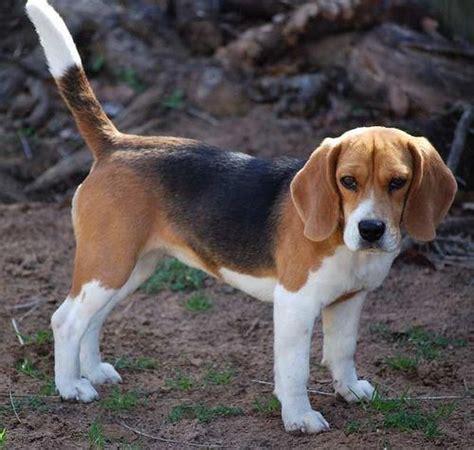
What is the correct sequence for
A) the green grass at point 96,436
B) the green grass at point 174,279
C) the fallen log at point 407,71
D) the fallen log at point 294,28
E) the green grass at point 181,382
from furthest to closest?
the fallen log at point 294,28 < the fallen log at point 407,71 < the green grass at point 174,279 < the green grass at point 181,382 < the green grass at point 96,436

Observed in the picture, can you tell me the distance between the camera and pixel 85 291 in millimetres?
5969

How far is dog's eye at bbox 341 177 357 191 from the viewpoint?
519 centimetres

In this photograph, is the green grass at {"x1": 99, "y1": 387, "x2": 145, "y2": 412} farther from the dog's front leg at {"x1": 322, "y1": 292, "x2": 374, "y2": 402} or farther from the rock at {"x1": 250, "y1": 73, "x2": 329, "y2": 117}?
the rock at {"x1": 250, "y1": 73, "x2": 329, "y2": 117}

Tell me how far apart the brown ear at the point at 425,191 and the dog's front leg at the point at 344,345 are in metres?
0.71

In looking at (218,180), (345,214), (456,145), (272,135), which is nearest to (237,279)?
(218,180)

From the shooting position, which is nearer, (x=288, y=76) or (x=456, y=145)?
(x=456, y=145)

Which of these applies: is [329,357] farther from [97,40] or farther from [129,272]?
[97,40]

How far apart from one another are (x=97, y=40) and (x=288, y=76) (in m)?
2.06

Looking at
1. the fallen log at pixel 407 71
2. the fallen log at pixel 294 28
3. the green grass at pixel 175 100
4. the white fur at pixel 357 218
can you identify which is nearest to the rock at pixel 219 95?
the green grass at pixel 175 100

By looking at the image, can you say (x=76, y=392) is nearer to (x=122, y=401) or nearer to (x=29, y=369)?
(x=122, y=401)

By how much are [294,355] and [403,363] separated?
124 centimetres

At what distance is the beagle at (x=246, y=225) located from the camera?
209 inches

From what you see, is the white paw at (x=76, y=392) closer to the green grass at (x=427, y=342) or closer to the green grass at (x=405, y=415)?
the green grass at (x=405, y=415)

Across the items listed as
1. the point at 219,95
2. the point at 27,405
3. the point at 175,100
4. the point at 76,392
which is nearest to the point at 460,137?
the point at 219,95
